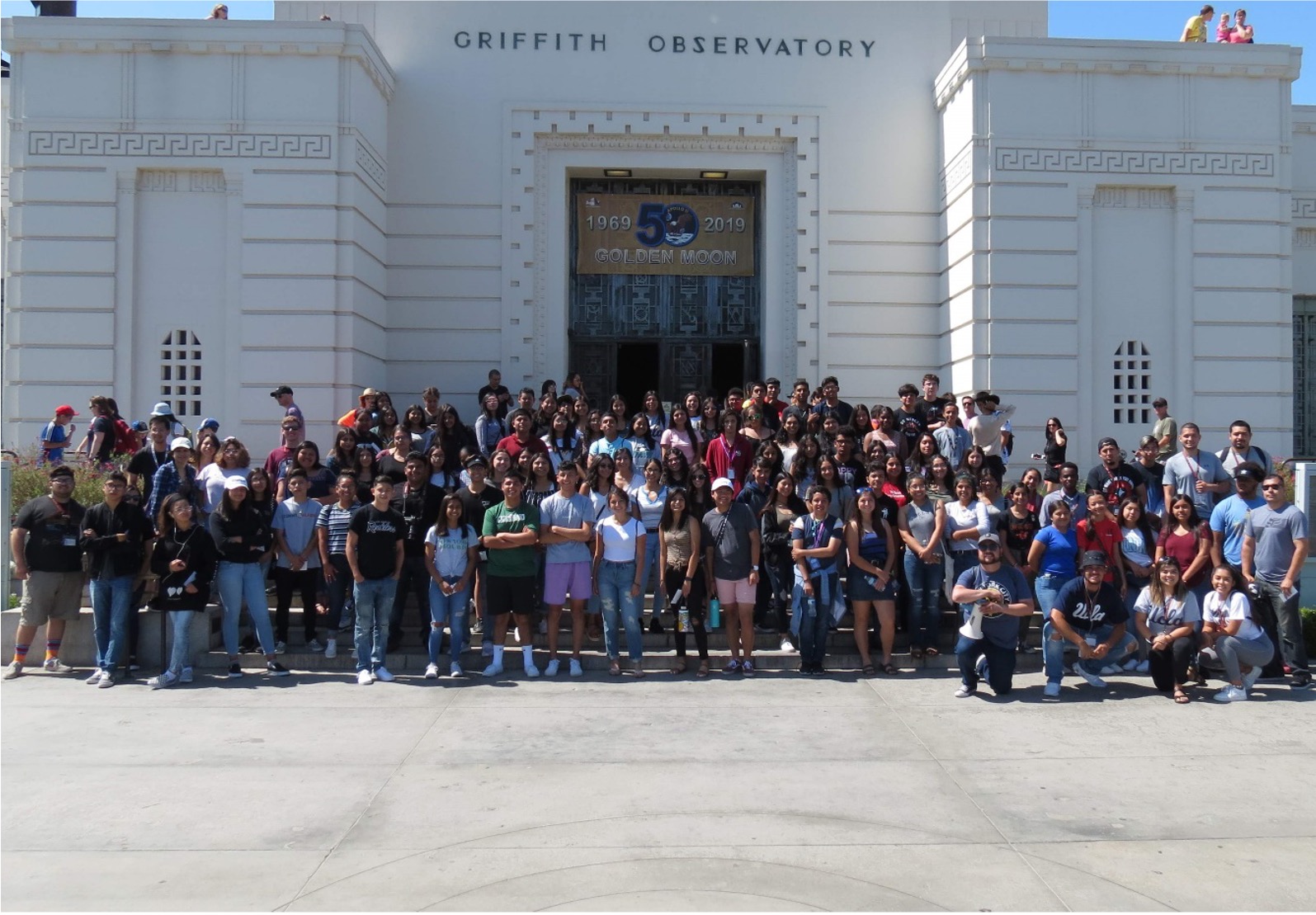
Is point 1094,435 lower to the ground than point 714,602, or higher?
higher

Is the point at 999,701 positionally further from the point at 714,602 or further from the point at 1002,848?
the point at 1002,848

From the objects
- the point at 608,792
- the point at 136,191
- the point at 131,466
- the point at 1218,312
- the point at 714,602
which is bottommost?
the point at 608,792

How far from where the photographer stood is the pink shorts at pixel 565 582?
9.98 meters

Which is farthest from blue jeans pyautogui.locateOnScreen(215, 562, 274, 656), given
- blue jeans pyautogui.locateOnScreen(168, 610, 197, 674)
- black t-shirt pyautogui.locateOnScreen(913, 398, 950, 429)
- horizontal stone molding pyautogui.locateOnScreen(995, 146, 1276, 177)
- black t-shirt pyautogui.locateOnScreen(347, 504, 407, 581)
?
horizontal stone molding pyautogui.locateOnScreen(995, 146, 1276, 177)

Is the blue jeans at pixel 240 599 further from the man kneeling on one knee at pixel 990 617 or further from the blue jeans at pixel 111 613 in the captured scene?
the man kneeling on one knee at pixel 990 617

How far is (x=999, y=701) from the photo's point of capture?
902cm

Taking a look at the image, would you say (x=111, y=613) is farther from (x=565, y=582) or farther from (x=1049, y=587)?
(x=1049, y=587)

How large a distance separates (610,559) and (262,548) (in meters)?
3.12

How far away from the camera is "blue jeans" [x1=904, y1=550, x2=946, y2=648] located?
404 inches

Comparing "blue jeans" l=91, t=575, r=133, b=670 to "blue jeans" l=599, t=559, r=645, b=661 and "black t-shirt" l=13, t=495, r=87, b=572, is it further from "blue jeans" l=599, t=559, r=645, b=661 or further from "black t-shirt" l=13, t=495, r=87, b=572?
"blue jeans" l=599, t=559, r=645, b=661

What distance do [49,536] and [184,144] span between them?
23.6 ft

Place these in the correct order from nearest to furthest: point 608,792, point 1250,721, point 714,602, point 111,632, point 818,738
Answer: point 608,792 → point 818,738 → point 1250,721 → point 111,632 → point 714,602

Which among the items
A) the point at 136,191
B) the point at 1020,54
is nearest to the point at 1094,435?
the point at 1020,54

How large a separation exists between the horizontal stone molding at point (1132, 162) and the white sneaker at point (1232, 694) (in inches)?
334
